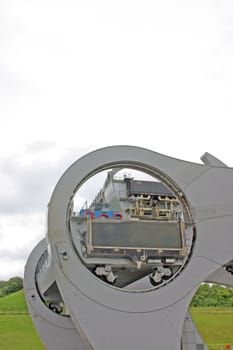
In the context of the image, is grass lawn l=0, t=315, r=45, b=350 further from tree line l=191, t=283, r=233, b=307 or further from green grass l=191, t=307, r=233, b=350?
tree line l=191, t=283, r=233, b=307

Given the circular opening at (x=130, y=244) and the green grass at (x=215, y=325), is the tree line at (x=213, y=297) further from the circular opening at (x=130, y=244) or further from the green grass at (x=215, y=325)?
the circular opening at (x=130, y=244)

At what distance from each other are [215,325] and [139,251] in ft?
84.6

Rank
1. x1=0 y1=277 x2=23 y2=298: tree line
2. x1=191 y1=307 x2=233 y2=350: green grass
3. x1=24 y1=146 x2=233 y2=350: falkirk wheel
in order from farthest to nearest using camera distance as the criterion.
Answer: x1=0 y1=277 x2=23 y2=298: tree line
x1=191 y1=307 x2=233 y2=350: green grass
x1=24 y1=146 x2=233 y2=350: falkirk wheel

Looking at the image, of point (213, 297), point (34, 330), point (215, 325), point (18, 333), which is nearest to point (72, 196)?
point (18, 333)

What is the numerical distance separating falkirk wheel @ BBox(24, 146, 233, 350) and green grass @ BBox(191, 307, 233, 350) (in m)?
19.6

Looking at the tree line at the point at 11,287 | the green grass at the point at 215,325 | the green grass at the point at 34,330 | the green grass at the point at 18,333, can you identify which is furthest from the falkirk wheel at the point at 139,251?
the tree line at the point at 11,287

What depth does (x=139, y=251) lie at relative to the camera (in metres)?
11.0

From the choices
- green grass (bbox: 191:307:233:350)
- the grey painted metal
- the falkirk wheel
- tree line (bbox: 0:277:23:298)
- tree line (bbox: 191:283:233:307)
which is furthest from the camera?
tree line (bbox: 0:277:23:298)

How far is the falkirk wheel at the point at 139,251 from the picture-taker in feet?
32.7

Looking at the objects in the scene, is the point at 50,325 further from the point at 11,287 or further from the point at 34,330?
the point at 11,287

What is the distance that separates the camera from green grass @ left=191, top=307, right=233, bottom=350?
30359mm

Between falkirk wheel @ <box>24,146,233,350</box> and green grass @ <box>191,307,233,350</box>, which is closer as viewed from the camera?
falkirk wheel @ <box>24,146,233,350</box>

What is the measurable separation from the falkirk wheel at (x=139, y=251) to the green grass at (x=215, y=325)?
64.3ft

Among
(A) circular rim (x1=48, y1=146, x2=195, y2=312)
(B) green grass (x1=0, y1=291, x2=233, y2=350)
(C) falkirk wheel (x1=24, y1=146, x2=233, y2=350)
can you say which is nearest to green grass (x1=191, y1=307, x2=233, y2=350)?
(B) green grass (x1=0, y1=291, x2=233, y2=350)
